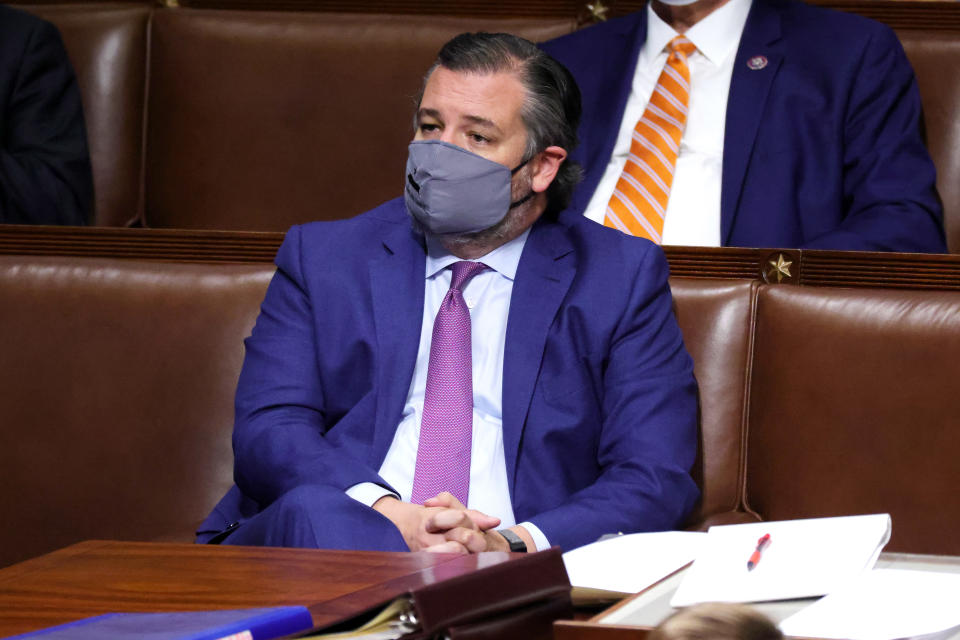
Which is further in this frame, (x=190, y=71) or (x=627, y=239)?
(x=190, y=71)

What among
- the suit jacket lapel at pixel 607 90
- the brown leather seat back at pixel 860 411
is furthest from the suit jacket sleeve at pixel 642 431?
the suit jacket lapel at pixel 607 90

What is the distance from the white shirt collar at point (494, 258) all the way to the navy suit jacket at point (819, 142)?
438 millimetres

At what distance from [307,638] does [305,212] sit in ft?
5.62

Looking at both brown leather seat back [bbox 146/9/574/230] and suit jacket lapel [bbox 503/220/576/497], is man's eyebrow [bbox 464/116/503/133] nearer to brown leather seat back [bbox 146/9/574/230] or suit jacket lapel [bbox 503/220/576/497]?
suit jacket lapel [bbox 503/220/576/497]

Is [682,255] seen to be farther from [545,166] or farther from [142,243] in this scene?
[142,243]

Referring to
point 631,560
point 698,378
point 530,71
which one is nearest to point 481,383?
point 698,378

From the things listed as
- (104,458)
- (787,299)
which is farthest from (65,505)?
(787,299)

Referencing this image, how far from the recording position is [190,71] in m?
2.09

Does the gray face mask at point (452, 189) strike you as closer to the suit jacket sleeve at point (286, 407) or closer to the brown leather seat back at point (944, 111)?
the suit jacket sleeve at point (286, 407)

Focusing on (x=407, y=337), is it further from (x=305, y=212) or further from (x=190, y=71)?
(x=190, y=71)

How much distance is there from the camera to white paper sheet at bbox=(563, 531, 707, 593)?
68 cm

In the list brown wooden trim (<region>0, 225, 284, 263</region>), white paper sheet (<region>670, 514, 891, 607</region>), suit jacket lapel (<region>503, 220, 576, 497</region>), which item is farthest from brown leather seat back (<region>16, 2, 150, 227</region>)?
white paper sheet (<region>670, 514, 891, 607</region>)

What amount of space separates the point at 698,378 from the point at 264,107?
40.6 inches

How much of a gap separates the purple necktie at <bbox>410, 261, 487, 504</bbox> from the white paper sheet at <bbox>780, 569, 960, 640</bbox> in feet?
2.43
